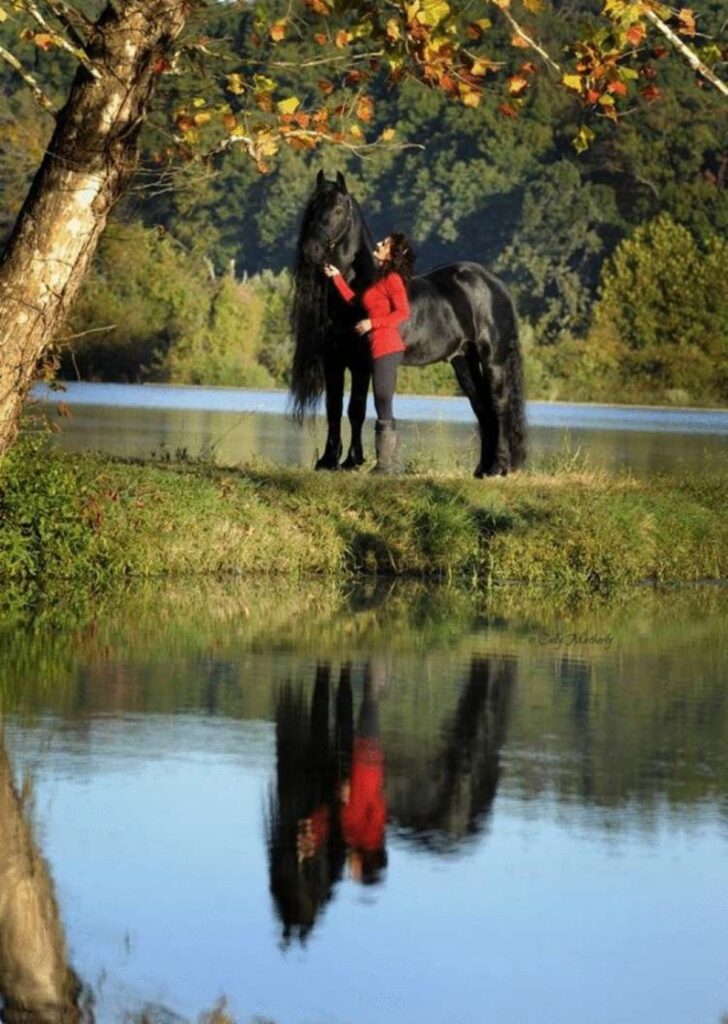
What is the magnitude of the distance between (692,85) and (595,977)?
97030 millimetres

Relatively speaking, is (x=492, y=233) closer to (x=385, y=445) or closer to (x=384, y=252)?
(x=384, y=252)

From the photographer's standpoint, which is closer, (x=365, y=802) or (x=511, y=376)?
(x=365, y=802)

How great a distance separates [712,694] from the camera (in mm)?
13430

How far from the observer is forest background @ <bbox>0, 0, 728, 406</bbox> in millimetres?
75062

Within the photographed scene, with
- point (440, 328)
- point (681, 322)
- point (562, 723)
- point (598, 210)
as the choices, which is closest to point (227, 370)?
point (681, 322)

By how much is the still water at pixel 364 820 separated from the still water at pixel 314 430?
598 centimetres

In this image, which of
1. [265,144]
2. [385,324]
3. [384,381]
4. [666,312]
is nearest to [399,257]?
[385,324]

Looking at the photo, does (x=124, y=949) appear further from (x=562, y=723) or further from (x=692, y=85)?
(x=692, y=85)

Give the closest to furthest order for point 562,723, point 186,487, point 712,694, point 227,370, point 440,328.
Answer: 1. point 562,723
2. point 712,694
3. point 186,487
4. point 440,328
5. point 227,370

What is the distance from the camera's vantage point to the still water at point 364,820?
734cm

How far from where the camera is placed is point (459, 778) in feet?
34.5

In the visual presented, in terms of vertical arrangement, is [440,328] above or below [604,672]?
above

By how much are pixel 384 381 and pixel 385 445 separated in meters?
0.51

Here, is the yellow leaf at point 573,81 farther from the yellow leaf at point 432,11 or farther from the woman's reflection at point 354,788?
the woman's reflection at point 354,788
